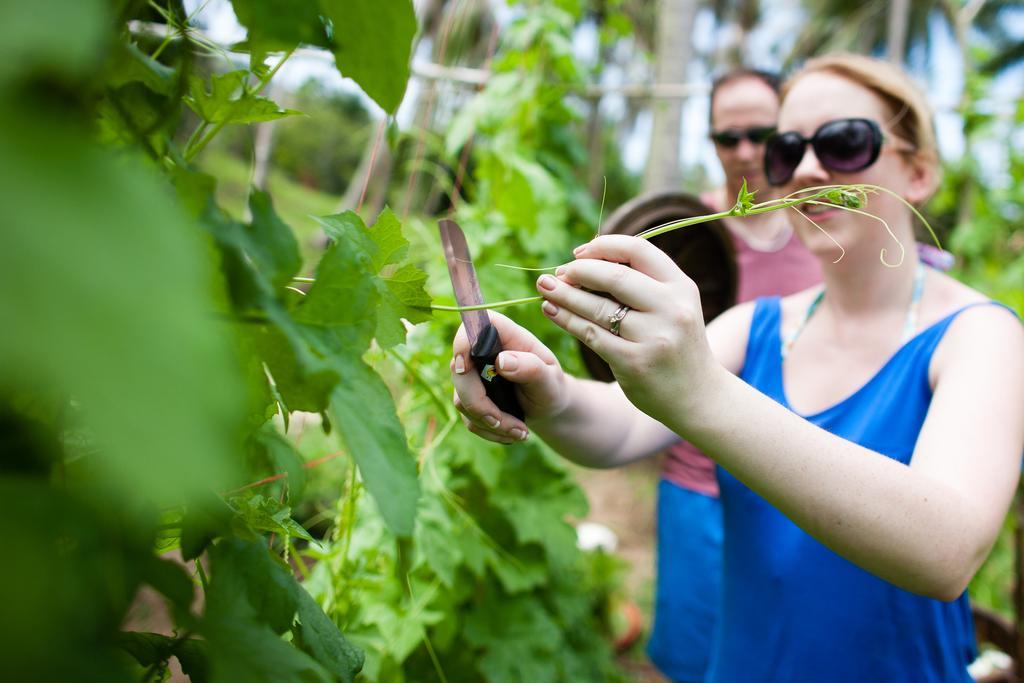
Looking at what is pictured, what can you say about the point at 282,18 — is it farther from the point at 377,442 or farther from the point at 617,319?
the point at 617,319

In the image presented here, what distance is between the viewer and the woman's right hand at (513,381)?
0.86m

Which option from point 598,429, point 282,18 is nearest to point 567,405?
point 598,429

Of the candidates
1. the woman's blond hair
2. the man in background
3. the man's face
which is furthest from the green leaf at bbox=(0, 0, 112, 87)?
the man's face

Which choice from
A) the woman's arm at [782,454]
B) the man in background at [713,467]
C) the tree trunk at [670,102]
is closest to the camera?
the woman's arm at [782,454]

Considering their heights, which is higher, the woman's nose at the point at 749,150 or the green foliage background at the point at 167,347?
the green foliage background at the point at 167,347

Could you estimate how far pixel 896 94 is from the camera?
4.45ft

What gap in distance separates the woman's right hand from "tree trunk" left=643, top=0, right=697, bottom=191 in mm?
2735

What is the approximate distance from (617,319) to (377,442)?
380 mm

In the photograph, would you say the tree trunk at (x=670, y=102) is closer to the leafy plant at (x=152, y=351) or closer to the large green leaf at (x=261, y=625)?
the leafy plant at (x=152, y=351)

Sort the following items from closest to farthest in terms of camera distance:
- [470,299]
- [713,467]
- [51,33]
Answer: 1. [51,33]
2. [470,299]
3. [713,467]

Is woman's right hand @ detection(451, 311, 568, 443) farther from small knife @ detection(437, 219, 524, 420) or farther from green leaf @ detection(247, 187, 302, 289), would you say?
green leaf @ detection(247, 187, 302, 289)

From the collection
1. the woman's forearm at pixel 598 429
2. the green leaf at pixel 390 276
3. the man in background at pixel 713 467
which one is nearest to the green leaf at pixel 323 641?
the green leaf at pixel 390 276

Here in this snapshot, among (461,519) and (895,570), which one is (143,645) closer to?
(895,570)

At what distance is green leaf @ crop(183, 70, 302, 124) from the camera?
529 mm
